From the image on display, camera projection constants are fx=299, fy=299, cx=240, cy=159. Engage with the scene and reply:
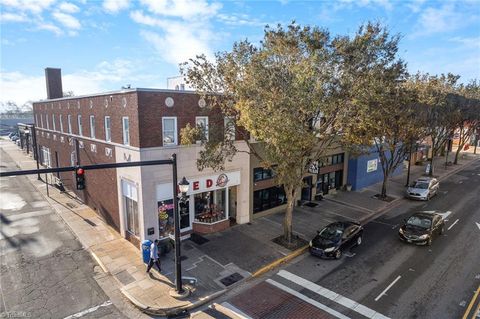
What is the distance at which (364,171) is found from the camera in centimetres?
2923

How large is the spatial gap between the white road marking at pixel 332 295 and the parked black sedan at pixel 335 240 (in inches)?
91.4

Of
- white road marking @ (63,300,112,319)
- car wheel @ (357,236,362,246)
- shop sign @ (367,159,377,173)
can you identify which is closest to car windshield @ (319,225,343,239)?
car wheel @ (357,236,362,246)

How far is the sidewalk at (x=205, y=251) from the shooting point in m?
12.5

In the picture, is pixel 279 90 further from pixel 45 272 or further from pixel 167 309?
pixel 45 272

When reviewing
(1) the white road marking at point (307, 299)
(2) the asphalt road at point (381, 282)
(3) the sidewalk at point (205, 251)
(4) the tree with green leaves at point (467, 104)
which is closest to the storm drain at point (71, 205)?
(3) the sidewalk at point (205, 251)

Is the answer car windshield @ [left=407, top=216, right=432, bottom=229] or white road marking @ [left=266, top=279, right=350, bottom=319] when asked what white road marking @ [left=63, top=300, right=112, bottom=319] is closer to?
white road marking @ [left=266, top=279, right=350, bottom=319]

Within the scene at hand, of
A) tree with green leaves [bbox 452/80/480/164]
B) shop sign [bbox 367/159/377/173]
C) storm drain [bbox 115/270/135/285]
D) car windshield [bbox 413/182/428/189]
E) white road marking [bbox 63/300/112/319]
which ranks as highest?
tree with green leaves [bbox 452/80/480/164]

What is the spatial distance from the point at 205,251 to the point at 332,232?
6.95 m

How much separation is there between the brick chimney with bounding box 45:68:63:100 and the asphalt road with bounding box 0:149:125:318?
564 inches

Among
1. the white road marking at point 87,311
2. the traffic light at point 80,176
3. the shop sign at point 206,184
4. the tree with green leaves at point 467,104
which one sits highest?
the tree with green leaves at point 467,104

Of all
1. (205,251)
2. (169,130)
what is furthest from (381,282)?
(169,130)

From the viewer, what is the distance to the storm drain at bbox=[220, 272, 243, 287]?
13203 millimetres

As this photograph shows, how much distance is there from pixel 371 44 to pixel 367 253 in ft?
35.7

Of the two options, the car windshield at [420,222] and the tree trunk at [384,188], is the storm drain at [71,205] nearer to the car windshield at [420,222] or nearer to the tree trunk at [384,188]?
the car windshield at [420,222]
